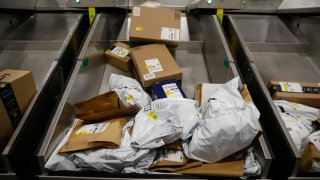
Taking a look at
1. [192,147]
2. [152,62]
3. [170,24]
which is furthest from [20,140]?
[170,24]

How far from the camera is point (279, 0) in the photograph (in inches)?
96.7

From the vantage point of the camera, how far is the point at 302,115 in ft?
4.90

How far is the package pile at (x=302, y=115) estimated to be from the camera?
1218 mm

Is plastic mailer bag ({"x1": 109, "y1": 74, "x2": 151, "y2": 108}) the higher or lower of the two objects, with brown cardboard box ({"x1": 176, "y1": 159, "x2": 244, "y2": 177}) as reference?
higher

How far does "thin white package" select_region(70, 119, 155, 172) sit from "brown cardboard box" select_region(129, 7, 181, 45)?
37.2 inches

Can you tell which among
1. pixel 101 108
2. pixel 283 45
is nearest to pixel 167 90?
pixel 101 108

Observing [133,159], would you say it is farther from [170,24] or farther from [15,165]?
[170,24]

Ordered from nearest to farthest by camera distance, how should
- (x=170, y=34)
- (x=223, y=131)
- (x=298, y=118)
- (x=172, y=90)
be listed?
(x=223, y=131), (x=298, y=118), (x=172, y=90), (x=170, y=34)

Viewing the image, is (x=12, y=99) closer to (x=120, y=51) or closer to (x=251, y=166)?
(x=120, y=51)

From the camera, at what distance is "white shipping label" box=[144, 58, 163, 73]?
69.0 inches

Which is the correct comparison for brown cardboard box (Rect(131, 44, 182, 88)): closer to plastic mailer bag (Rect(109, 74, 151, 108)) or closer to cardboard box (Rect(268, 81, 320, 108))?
plastic mailer bag (Rect(109, 74, 151, 108))

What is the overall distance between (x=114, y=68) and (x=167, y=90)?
2.00 ft

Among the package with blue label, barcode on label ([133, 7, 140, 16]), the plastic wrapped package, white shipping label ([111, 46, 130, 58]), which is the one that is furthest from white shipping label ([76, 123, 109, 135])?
barcode on label ([133, 7, 140, 16])

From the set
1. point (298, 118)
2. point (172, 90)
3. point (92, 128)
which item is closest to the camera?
point (92, 128)
